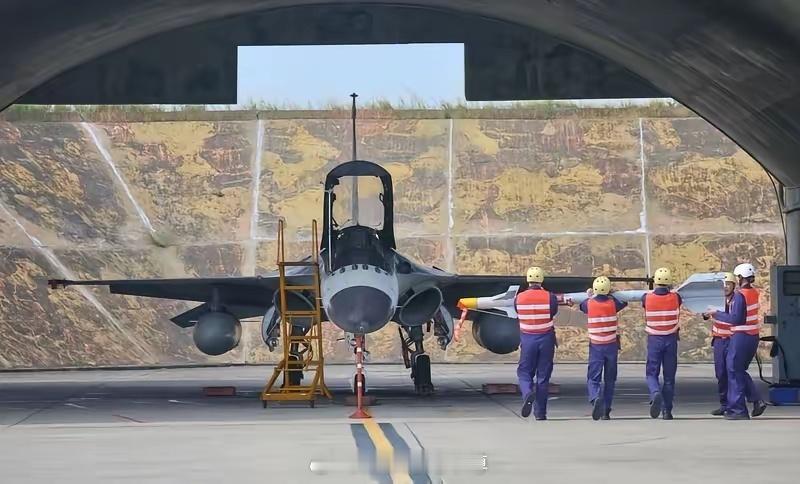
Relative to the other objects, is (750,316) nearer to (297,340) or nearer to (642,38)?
(642,38)

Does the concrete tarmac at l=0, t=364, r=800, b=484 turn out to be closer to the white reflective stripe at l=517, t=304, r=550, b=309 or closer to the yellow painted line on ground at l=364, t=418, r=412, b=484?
the yellow painted line on ground at l=364, t=418, r=412, b=484

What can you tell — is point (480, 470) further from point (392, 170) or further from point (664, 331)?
point (392, 170)

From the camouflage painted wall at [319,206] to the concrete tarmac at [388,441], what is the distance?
15212 mm

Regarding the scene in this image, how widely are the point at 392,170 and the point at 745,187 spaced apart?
34.8 feet

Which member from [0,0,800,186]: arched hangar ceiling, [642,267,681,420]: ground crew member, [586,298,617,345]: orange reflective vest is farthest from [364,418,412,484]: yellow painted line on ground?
[0,0,800,186]: arched hangar ceiling

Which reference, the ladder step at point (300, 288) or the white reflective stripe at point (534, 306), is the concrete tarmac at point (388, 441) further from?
the ladder step at point (300, 288)

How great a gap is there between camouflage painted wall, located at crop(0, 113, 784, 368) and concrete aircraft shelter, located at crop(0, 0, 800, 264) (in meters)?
15.2

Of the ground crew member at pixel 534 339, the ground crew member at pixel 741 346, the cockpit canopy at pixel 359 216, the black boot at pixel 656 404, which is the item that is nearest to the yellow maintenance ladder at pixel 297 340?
the cockpit canopy at pixel 359 216

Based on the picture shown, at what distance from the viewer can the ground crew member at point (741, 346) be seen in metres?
15.1

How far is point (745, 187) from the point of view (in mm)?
40375

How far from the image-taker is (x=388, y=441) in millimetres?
12133

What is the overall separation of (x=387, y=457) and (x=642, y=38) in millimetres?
9436

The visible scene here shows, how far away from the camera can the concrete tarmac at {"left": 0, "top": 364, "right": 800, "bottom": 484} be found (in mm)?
9719

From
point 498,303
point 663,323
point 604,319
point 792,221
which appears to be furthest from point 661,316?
point 792,221
